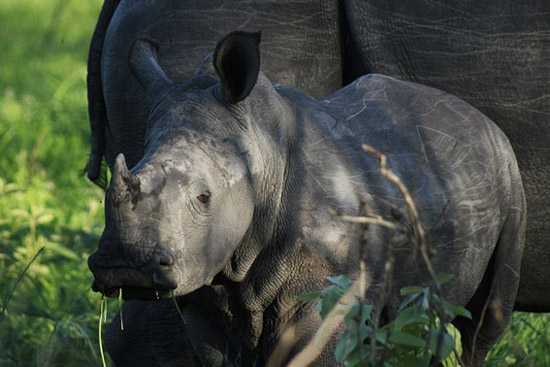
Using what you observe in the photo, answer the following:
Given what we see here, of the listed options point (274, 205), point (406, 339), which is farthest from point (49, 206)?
point (406, 339)

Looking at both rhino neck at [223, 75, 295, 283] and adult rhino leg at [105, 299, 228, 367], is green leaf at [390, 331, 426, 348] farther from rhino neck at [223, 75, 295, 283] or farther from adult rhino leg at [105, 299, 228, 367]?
adult rhino leg at [105, 299, 228, 367]

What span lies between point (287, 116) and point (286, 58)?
69 cm

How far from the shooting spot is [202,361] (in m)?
3.72

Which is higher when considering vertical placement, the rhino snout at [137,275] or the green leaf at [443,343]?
the rhino snout at [137,275]

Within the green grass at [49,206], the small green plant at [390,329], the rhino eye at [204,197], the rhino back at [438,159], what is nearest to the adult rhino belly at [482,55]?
the rhino back at [438,159]

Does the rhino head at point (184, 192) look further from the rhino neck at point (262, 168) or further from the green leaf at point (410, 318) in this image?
the green leaf at point (410, 318)

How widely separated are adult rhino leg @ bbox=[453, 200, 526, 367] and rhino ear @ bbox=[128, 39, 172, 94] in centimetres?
97

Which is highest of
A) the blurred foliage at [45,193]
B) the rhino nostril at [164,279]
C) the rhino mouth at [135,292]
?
the rhino nostril at [164,279]

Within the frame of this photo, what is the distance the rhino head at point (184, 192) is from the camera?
3.13 metres

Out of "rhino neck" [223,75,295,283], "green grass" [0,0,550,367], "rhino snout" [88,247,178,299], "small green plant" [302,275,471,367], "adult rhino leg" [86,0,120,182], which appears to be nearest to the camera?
"small green plant" [302,275,471,367]

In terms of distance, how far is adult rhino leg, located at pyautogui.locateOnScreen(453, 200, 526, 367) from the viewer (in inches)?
154

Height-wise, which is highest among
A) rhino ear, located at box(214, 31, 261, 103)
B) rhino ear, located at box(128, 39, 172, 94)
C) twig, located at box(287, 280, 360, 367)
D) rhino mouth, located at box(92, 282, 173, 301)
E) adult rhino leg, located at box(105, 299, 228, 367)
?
rhino ear, located at box(214, 31, 261, 103)

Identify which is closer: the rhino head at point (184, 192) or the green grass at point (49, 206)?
the rhino head at point (184, 192)

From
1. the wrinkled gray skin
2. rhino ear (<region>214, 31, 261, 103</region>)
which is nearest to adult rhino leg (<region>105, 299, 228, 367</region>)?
the wrinkled gray skin
